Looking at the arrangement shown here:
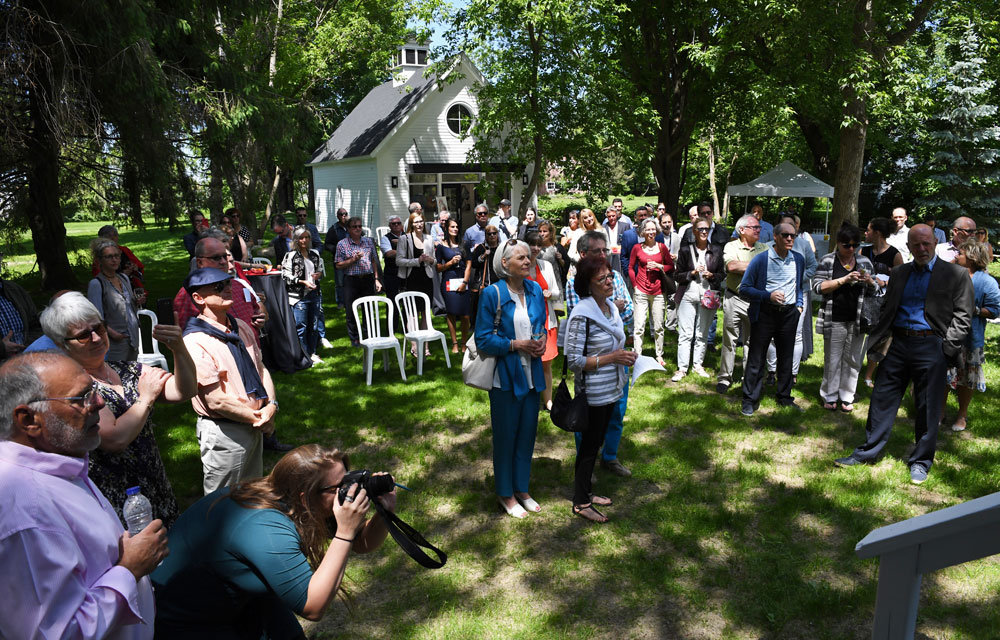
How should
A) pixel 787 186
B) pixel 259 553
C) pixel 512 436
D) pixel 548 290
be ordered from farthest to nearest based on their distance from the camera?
1. pixel 787 186
2. pixel 548 290
3. pixel 512 436
4. pixel 259 553

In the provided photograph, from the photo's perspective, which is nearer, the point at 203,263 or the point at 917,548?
the point at 917,548

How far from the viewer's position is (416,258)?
9.46 metres

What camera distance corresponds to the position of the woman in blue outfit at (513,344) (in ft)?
15.0

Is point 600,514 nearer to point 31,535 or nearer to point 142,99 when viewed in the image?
point 31,535

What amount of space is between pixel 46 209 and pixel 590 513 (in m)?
12.8

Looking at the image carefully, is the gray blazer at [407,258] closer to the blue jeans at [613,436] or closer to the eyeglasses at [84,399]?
the blue jeans at [613,436]

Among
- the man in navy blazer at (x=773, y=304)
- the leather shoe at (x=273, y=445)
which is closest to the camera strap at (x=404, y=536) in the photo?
the leather shoe at (x=273, y=445)

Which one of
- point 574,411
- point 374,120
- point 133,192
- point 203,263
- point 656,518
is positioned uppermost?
point 374,120

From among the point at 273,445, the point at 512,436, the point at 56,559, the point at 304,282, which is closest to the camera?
the point at 56,559

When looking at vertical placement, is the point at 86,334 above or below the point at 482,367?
above

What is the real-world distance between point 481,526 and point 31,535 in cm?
342

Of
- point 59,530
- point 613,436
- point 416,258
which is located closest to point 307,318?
point 416,258

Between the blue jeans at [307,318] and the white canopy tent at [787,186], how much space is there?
15.3 meters

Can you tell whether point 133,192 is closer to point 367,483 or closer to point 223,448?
point 223,448
